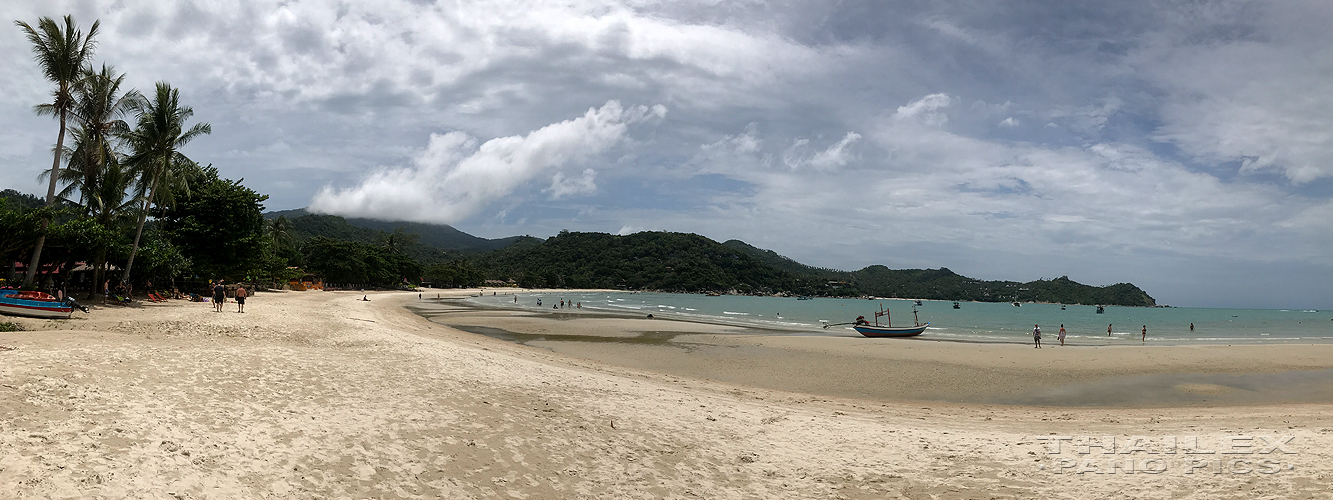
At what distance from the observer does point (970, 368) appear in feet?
60.3

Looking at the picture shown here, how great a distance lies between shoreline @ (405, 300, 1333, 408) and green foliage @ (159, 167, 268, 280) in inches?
519

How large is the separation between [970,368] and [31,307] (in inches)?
1010

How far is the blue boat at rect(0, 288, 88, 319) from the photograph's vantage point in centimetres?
1460

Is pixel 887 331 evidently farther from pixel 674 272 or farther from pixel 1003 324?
pixel 674 272

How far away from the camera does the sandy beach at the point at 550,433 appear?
538 centimetres

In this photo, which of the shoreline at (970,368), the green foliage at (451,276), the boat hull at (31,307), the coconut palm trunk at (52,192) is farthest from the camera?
the green foliage at (451,276)

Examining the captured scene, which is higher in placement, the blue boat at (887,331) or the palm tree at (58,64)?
the palm tree at (58,64)

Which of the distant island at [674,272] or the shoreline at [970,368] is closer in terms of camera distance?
the shoreline at [970,368]

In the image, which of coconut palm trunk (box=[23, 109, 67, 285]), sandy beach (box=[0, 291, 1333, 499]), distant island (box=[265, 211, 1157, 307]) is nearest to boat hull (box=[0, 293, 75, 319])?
sandy beach (box=[0, 291, 1333, 499])

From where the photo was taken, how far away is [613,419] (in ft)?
27.6

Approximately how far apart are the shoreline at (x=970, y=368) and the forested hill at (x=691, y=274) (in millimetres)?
121851

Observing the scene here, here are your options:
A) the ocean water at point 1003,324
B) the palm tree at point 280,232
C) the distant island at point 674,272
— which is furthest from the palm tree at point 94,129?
the distant island at point 674,272

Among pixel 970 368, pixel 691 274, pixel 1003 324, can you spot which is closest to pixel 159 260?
pixel 970 368

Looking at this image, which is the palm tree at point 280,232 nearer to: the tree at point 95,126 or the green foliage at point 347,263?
the green foliage at point 347,263
